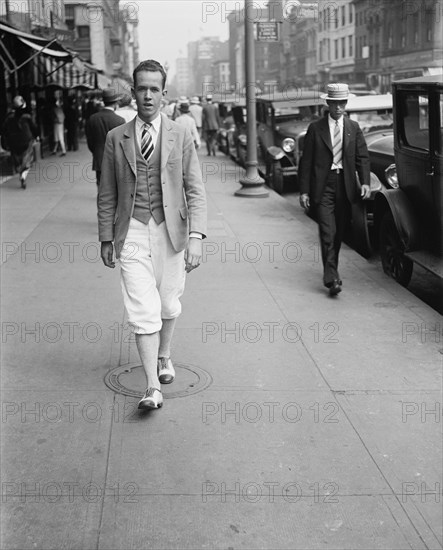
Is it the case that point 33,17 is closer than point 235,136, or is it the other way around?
point 235,136

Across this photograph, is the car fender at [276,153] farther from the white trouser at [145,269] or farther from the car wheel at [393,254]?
the white trouser at [145,269]

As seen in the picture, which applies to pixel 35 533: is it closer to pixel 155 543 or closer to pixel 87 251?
pixel 155 543

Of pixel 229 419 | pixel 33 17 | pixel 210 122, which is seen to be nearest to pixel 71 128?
pixel 33 17

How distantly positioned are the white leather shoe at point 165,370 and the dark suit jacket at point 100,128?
5.43 meters

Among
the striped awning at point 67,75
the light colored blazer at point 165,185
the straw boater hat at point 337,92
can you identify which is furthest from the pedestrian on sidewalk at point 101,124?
the striped awning at point 67,75

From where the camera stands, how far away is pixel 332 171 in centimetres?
750

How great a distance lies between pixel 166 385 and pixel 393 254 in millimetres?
3876

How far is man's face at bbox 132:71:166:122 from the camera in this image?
4535 millimetres

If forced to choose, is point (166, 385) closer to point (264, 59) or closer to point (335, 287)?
point (335, 287)

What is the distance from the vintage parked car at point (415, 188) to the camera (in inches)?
281

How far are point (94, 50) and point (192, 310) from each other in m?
59.9

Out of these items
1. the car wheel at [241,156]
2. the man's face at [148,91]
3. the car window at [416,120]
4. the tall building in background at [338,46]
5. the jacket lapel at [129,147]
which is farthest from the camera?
the tall building in background at [338,46]

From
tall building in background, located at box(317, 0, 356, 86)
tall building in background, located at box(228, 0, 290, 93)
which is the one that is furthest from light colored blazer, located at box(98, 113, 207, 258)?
tall building in background, located at box(228, 0, 290, 93)

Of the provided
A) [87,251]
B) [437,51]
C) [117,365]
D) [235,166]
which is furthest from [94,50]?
[117,365]
